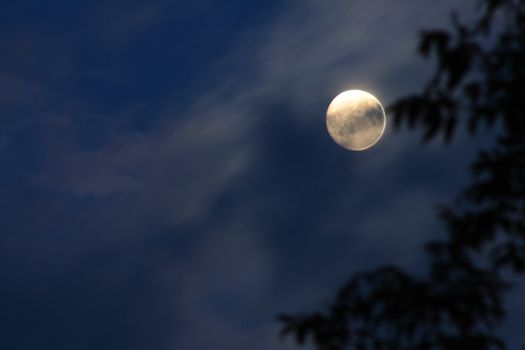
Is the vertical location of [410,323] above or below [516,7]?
below

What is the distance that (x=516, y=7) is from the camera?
38.4ft

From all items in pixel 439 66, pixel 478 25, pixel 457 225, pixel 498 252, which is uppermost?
pixel 478 25

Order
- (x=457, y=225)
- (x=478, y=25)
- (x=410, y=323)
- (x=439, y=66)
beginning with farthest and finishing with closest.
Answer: (x=410, y=323), (x=457, y=225), (x=478, y=25), (x=439, y=66)

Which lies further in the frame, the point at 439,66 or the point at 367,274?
the point at 367,274

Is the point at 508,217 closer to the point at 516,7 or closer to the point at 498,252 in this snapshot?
the point at 498,252

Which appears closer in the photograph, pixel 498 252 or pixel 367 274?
pixel 498 252

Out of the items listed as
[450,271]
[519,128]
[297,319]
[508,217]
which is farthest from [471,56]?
[297,319]

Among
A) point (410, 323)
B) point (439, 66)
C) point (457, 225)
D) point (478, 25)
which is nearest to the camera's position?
point (439, 66)

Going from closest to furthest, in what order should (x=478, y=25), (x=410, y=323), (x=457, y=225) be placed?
(x=478, y=25) < (x=457, y=225) < (x=410, y=323)

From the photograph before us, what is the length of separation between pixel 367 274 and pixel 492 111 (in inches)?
177

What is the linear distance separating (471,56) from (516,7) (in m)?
1.66

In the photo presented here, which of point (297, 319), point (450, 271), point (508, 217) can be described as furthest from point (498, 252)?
point (297, 319)

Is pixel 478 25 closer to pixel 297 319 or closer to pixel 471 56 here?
pixel 471 56

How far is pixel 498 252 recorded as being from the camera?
11.7m
